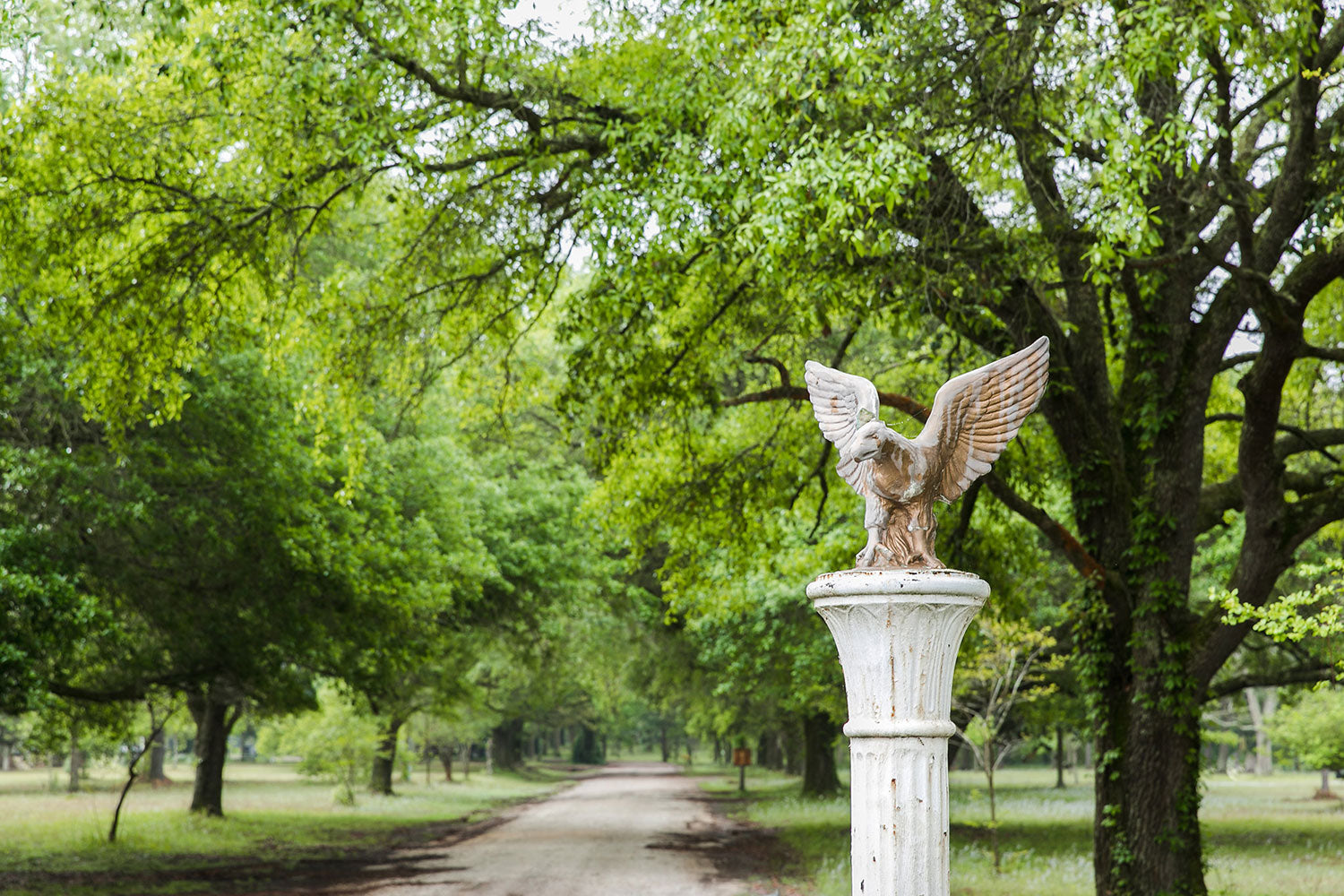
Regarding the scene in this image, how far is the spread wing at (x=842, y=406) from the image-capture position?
489 cm

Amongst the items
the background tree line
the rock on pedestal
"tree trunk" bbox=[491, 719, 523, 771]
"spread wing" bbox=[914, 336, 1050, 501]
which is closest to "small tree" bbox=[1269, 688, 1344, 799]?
the background tree line

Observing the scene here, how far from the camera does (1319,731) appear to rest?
30312mm

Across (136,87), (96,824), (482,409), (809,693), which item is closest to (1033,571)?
(482,409)

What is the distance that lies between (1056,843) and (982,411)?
62.3 feet

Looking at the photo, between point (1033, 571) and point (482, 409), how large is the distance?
742cm

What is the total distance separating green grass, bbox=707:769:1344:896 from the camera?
15.5 meters

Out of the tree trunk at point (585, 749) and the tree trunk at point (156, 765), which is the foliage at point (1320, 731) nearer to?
the tree trunk at point (156, 765)

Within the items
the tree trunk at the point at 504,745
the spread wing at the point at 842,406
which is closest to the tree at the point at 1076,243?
the spread wing at the point at 842,406

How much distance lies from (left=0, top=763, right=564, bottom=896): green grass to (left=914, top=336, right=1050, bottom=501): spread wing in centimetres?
1329

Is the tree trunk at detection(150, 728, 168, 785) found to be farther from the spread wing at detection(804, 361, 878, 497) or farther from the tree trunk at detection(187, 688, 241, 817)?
the spread wing at detection(804, 361, 878, 497)

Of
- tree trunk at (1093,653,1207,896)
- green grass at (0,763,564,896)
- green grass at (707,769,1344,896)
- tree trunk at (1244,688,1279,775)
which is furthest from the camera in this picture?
tree trunk at (1244,688,1279,775)

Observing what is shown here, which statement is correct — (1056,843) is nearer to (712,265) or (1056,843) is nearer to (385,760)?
(712,265)

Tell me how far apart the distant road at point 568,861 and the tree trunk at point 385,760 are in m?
4.33

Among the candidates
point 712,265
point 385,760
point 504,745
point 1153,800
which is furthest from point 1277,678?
point 504,745
